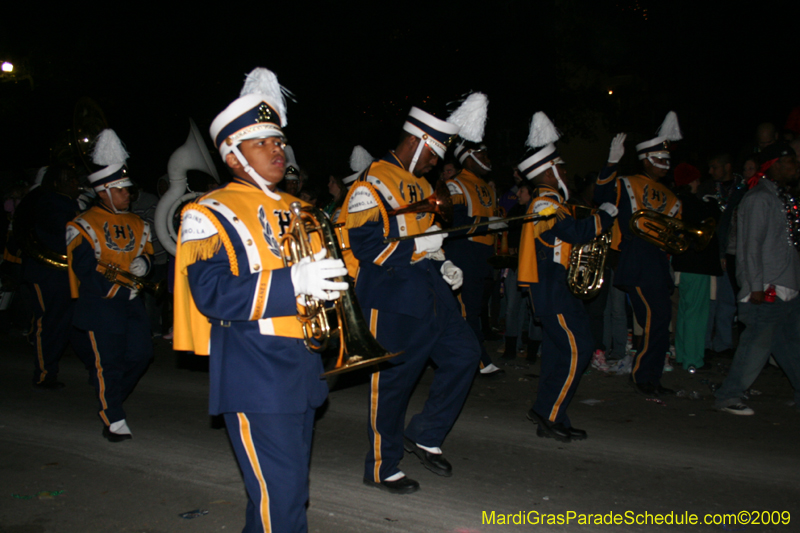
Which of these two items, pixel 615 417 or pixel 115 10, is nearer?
pixel 615 417

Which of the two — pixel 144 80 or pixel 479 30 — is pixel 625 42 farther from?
pixel 144 80

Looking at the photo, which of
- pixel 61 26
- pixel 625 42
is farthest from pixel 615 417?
pixel 61 26

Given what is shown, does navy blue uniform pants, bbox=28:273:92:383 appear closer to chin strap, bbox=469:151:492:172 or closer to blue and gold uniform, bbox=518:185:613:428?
blue and gold uniform, bbox=518:185:613:428

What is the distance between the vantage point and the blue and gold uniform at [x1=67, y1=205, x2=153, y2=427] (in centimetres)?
525

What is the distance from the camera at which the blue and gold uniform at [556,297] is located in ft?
16.3

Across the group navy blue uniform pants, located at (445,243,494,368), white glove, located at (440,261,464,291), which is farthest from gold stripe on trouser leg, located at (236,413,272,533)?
navy blue uniform pants, located at (445,243,494,368)

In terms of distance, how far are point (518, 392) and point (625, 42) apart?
1260cm

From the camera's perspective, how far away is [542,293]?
5086 millimetres

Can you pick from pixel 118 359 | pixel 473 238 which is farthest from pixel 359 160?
pixel 118 359

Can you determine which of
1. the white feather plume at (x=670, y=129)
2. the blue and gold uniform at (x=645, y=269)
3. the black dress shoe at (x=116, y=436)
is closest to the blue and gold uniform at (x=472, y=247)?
the blue and gold uniform at (x=645, y=269)

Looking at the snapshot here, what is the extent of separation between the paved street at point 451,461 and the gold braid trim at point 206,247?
1.82 meters

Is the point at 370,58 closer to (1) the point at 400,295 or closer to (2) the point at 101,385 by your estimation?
(2) the point at 101,385

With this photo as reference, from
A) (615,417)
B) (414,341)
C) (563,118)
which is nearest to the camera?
(414,341)

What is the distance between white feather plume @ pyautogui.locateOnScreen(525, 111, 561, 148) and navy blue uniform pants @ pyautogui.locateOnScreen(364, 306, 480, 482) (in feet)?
6.58
